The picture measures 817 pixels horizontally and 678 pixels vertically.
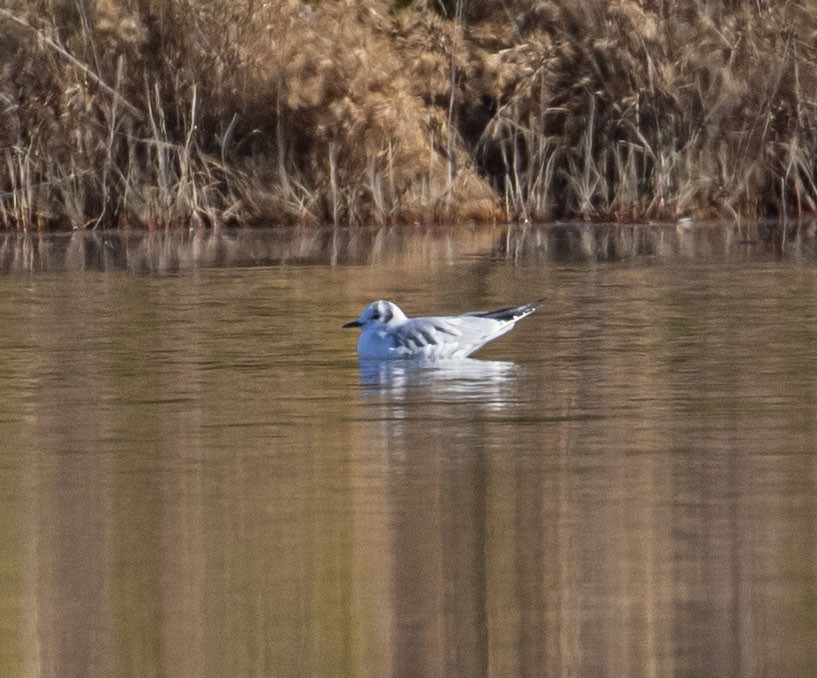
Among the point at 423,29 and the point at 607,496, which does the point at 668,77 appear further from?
the point at 607,496

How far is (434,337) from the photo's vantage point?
10.4 metres

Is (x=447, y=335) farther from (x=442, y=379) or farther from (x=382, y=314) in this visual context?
(x=442, y=379)

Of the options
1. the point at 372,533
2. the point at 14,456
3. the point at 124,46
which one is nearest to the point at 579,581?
the point at 372,533

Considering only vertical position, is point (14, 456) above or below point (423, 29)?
below

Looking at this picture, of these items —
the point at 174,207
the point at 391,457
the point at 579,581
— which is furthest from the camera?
the point at 174,207

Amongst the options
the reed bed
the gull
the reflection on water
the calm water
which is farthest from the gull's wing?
the reed bed

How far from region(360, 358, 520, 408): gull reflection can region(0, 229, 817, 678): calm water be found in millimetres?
32

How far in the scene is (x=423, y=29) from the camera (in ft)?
75.8

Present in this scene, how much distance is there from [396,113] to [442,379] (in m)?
12.7

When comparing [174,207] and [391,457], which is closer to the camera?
[391,457]

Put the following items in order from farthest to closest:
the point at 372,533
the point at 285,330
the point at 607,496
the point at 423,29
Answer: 1. the point at 423,29
2. the point at 285,330
3. the point at 607,496
4. the point at 372,533

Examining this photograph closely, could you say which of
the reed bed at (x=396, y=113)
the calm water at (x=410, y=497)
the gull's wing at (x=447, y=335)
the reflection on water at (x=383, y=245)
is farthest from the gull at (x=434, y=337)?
the reed bed at (x=396, y=113)

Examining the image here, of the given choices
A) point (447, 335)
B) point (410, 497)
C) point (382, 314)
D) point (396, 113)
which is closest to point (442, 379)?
point (447, 335)

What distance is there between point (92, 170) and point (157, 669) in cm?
1693
